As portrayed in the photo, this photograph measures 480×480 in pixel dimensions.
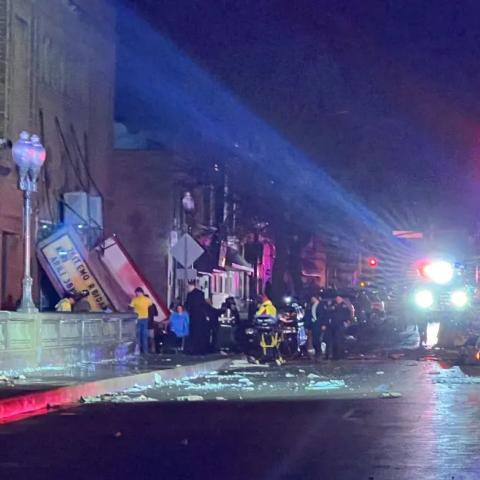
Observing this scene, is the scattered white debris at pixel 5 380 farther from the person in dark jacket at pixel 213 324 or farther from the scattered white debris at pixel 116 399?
the person in dark jacket at pixel 213 324

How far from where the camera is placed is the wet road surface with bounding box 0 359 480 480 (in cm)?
1088

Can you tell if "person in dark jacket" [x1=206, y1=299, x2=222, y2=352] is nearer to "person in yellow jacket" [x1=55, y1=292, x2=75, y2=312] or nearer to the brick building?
"person in yellow jacket" [x1=55, y1=292, x2=75, y2=312]

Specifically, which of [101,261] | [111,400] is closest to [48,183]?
[101,261]

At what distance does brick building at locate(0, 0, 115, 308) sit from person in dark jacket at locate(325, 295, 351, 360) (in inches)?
306

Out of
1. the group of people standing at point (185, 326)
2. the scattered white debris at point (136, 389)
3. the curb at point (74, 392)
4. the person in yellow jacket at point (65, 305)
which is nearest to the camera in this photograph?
the curb at point (74, 392)

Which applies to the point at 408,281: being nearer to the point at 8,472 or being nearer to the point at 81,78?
the point at 81,78

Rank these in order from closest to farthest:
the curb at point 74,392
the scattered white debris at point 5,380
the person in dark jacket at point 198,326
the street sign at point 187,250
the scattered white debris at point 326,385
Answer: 1. the curb at point 74,392
2. the scattered white debris at point 5,380
3. the scattered white debris at point 326,385
4. the street sign at point 187,250
5. the person in dark jacket at point 198,326

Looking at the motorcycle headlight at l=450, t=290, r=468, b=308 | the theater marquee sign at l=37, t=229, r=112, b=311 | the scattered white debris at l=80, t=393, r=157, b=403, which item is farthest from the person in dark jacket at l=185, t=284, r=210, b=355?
the scattered white debris at l=80, t=393, r=157, b=403

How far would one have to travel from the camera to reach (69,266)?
1214 inches

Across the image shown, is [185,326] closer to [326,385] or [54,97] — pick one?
[54,97]

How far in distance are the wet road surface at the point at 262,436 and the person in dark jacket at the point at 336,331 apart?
32.4ft

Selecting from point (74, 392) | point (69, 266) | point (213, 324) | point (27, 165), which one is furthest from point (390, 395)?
point (69, 266)

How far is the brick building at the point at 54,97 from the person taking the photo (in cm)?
2820

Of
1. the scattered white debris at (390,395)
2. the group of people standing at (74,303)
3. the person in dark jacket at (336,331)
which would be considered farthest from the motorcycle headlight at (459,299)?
the scattered white debris at (390,395)
